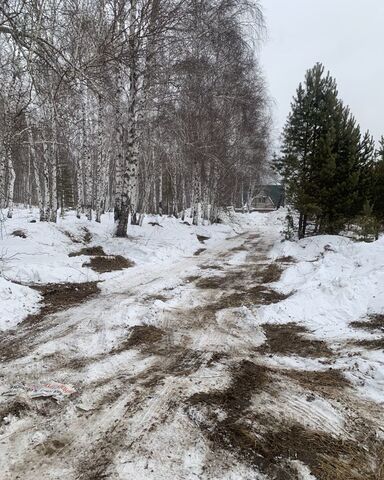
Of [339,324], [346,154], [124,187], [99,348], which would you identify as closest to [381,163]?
[346,154]

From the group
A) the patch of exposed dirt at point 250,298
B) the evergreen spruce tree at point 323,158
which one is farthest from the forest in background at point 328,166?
the patch of exposed dirt at point 250,298

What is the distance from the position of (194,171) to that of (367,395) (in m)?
19.9

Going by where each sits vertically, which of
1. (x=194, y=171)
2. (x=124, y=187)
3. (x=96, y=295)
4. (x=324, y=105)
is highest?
(x=324, y=105)

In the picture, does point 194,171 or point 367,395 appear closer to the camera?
point 367,395

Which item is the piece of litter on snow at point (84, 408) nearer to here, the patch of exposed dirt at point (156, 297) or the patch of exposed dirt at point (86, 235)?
the patch of exposed dirt at point (156, 297)

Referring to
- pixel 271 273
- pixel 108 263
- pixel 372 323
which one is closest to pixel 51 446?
pixel 372 323

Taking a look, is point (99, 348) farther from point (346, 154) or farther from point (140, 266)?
point (346, 154)

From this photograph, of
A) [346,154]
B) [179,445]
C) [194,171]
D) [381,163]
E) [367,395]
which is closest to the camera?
[179,445]

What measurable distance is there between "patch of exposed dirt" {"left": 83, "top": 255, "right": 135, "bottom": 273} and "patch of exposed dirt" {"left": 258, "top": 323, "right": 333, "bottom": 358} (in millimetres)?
5568

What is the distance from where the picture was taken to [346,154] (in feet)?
49.4

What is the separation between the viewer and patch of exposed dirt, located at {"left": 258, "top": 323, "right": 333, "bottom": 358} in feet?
16.4

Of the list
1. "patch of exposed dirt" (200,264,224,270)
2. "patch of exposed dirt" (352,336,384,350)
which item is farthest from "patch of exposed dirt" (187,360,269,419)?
"patch of exposed dirt" (200,264,224,270)

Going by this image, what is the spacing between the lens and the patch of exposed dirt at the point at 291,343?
501 cm

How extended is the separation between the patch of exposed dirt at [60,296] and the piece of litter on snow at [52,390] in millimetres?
2326
